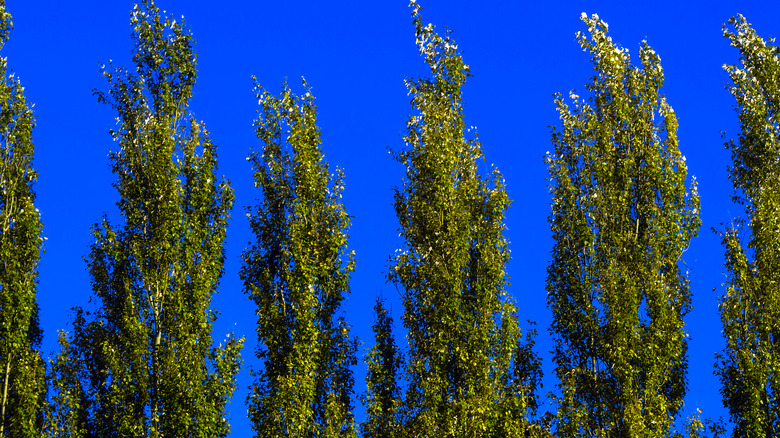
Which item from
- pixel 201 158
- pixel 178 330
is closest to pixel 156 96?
pixel 201 158

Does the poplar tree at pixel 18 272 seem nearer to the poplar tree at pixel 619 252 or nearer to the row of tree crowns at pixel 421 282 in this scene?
the row of tree crowns at pixel 421 282

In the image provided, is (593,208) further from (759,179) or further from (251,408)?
(251,408)

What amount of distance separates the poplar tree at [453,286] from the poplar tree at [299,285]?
2.23 metres

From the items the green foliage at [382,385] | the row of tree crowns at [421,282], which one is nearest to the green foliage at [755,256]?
the row of tree crowns at [421,282]

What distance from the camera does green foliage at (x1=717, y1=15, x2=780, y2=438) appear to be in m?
27.9

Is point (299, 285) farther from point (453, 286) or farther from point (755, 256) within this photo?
point (755, 256)

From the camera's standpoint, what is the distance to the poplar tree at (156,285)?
28047 mm

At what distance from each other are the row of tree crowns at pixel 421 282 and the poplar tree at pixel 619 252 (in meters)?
0.06

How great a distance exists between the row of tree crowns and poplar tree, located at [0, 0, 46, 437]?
7 cm

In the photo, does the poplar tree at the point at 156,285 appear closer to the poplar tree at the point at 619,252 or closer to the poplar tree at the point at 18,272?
the poplar tree at the point at 18,272

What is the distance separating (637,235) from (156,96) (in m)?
17.0

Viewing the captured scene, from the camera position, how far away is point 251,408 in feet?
91.0

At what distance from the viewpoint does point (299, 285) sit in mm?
28891

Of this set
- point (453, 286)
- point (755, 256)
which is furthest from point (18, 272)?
point (755, 256)
